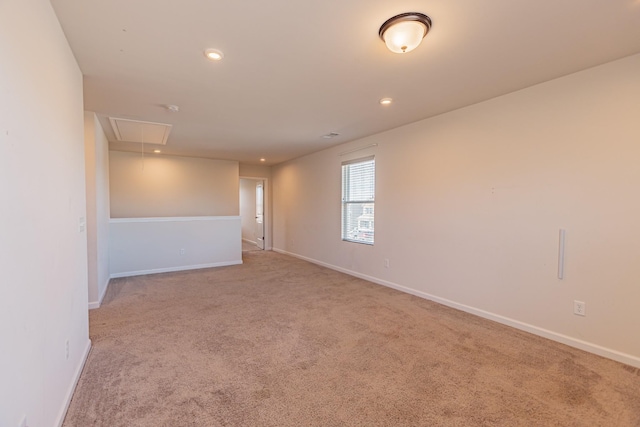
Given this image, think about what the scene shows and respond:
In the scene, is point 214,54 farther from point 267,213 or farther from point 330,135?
point 267,213

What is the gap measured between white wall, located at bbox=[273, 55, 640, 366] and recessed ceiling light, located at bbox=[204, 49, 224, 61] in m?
2.71

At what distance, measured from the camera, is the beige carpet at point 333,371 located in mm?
1750

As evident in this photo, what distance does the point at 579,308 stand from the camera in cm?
256

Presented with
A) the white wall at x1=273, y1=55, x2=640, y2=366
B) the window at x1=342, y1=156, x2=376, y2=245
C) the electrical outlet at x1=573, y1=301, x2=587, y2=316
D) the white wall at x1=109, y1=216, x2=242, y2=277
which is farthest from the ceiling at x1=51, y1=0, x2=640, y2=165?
the white wall at x1=109, y1=216, x2=242, y2=277

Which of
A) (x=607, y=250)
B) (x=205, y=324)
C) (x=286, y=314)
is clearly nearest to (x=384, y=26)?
(x=607, y=250)

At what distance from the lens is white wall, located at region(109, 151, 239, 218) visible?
5945 millimetres

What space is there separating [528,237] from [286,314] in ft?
8.73

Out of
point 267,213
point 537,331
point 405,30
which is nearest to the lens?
point 405,30

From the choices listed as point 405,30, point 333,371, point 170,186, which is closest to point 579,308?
point 333,371

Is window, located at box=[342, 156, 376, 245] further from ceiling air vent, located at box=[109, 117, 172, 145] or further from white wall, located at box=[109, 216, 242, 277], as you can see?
ceiling air vent, located at box=[109, 117, 172, 145]

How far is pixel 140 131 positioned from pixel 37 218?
3470 mm

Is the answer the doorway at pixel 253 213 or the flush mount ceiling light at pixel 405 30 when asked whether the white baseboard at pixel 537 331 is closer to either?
the flush mount ceiling light at pixel 405 30

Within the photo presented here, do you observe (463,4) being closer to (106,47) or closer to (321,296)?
(106,47)

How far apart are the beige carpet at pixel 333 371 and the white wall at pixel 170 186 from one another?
9.99 ft
